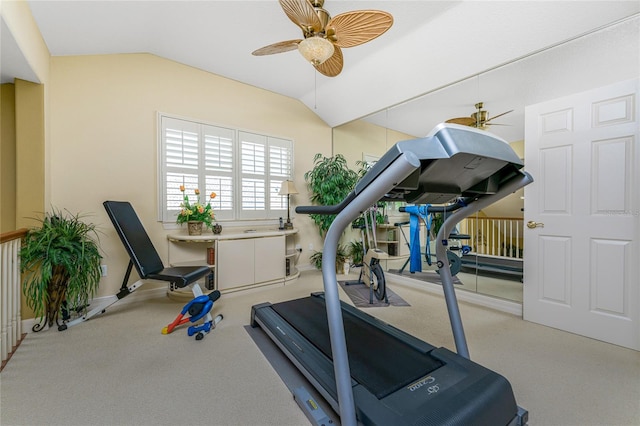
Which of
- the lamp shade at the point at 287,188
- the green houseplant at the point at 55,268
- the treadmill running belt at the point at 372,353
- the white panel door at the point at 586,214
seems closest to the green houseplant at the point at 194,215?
the green houseplant at the point at 55,268

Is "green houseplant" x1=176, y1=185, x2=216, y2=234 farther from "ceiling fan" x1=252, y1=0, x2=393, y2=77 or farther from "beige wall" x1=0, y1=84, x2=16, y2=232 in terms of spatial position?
"ceiling fan" x1=252, y1=0, x2=393, y2=77

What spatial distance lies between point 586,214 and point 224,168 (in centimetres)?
407

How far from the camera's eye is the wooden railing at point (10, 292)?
1.85 m

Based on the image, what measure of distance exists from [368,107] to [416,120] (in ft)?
2.59

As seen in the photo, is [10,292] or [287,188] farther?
[287,188]

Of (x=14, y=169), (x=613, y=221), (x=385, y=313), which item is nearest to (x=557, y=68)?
(x=613, y=221)

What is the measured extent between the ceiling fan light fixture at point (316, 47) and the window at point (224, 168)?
81.4 inches

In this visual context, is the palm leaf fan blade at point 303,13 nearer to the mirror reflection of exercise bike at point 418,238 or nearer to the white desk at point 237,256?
the mirror reflection of exercise bike at point 418,238

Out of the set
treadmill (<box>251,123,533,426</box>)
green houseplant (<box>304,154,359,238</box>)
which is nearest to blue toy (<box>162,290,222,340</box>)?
treadmill (<box>251,123,533,426</box>)

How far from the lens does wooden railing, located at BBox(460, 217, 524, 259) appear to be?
2666 millimetres

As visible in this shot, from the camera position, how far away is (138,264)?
236cm

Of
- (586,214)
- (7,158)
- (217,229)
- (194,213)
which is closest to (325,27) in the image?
(194,213)

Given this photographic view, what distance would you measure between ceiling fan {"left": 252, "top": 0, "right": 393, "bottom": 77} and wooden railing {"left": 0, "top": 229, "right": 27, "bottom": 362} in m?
2.60

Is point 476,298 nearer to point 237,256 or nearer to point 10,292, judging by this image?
point 237,256
